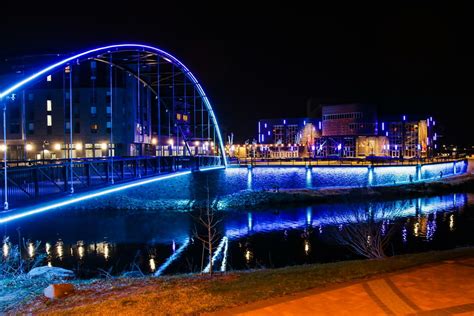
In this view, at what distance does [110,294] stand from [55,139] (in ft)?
172

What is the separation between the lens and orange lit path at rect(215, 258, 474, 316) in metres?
7.91

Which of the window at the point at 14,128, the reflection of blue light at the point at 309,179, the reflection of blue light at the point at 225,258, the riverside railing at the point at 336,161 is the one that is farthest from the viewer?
the riverside railing at the point at 336,161

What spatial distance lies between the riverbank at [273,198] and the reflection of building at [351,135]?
1537 inches

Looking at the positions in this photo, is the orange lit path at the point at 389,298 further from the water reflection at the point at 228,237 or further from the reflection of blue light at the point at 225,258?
the reflection of blue light at the point at 225,258

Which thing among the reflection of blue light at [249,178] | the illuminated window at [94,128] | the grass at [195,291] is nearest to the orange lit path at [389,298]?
the grass at [195,291]

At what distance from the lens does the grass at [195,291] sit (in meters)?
8.90

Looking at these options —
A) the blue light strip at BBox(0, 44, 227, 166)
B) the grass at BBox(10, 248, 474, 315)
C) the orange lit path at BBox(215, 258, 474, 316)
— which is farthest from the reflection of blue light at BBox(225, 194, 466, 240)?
the orange lit path at BBox(215, 258, 474, 316)

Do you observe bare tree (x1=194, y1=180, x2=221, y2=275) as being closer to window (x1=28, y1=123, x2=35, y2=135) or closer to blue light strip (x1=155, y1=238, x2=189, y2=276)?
blue light strip (x1=155, y1=238, x2=189, y2=276)

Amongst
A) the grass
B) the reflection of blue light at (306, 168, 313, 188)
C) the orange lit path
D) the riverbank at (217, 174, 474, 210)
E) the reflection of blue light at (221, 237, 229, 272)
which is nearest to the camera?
the orange lit path

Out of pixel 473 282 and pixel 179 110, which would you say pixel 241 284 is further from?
pixel 179 110

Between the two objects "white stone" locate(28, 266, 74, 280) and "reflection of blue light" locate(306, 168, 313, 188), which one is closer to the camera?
"white stone" locate(28, 266, 74, 280)

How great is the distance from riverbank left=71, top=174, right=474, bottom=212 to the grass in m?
31.2

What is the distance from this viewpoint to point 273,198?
1810 inches

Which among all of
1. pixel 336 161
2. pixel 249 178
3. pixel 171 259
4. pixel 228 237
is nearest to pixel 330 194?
pixel 249 178
